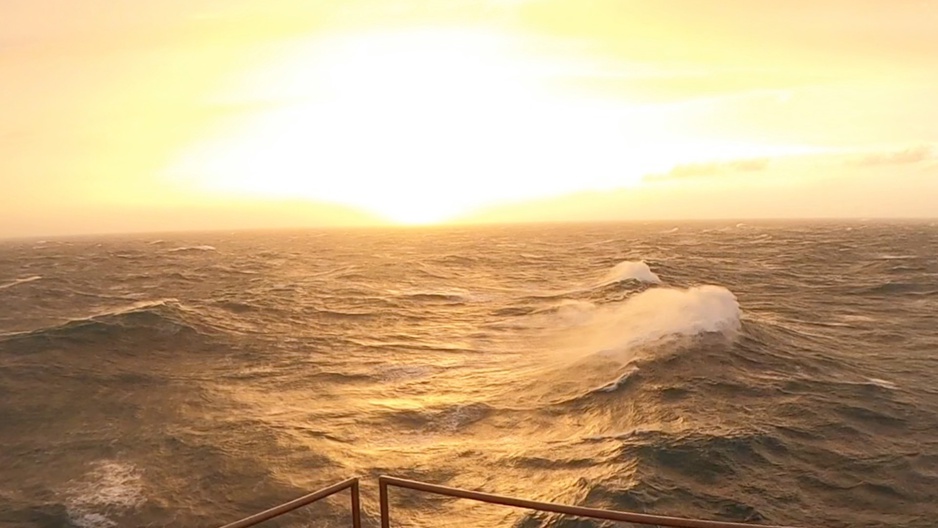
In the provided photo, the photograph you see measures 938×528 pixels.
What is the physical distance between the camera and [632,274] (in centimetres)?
4300

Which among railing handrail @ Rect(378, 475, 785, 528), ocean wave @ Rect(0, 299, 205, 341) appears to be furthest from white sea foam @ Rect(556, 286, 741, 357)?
railing handrail @ Rect(378, 475, 785, 528)

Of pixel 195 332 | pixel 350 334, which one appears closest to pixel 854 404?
pixel 350 334

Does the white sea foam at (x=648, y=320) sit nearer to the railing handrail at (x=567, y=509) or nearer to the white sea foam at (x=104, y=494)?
the white sea foam at (x=104, y=494)

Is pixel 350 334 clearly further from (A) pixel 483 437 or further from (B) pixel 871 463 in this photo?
(B) pixel 871 463

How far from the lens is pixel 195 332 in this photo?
87.6 ft

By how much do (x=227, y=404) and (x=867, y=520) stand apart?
15114 millimetres

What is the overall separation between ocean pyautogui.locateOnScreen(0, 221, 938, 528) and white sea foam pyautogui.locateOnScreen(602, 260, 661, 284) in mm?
5759

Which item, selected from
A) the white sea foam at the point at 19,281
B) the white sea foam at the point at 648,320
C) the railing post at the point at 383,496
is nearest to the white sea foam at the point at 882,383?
the white sea foam at the point at 648,320

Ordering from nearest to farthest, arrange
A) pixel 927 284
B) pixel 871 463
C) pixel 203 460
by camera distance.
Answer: pixel 871 463 < pixel 203 460 < pixel 927 284

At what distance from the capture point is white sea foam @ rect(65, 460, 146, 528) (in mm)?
10891

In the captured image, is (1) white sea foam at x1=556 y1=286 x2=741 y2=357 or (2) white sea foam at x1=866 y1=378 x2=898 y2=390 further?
(1) white sea foam at x1=556 y1=286 x2=741 y2=357

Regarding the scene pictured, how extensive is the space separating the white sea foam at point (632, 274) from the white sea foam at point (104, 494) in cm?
3214

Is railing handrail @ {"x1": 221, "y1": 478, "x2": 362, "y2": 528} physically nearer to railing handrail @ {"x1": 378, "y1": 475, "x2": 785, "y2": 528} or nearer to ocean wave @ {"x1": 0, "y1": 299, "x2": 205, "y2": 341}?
railing handrail @ {"x1": 378, "y1": 475, "x2": 785, "y2": 528}

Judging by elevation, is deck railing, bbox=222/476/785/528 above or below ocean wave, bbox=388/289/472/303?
above
